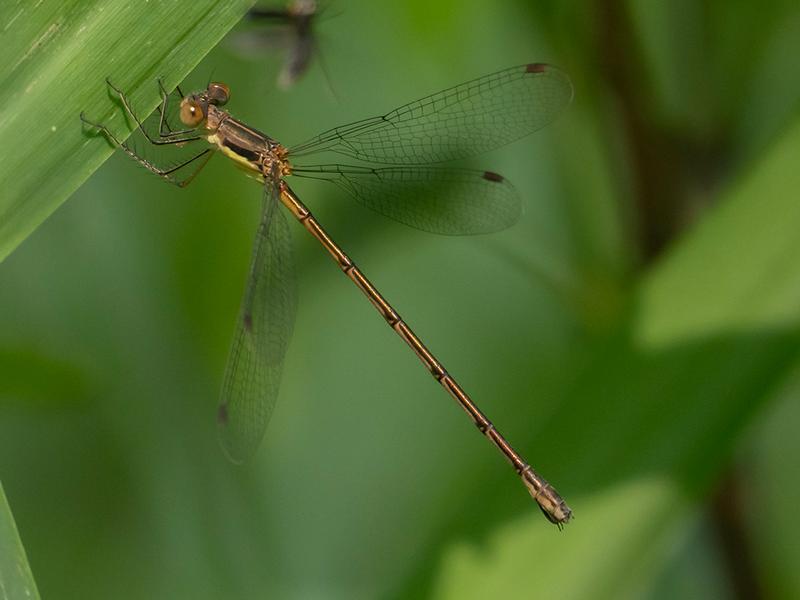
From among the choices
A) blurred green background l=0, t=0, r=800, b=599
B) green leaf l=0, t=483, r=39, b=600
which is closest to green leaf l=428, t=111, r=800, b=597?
blurred green background l=0, t=0, r=800, b=599

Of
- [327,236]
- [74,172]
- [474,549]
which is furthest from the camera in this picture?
[327,236]

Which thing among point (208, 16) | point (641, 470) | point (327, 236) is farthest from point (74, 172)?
point (327, 236)

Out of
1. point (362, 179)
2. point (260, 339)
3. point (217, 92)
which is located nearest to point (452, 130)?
point (362, 179)

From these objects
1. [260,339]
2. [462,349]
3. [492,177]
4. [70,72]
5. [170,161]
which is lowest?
[462,349]

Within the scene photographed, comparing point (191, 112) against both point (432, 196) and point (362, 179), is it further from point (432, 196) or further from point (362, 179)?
point (432, 196)

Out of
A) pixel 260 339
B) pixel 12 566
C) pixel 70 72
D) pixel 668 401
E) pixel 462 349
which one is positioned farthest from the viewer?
pixel 462 349

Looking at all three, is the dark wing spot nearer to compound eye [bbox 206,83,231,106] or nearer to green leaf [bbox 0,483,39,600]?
compound eye [bbox 206,83,231,106]

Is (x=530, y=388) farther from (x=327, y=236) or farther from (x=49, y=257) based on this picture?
(x=49, y=257)

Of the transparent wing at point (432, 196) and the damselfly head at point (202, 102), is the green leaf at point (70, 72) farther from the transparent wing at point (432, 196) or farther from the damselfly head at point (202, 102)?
the transparent wing at point (432, 196)
